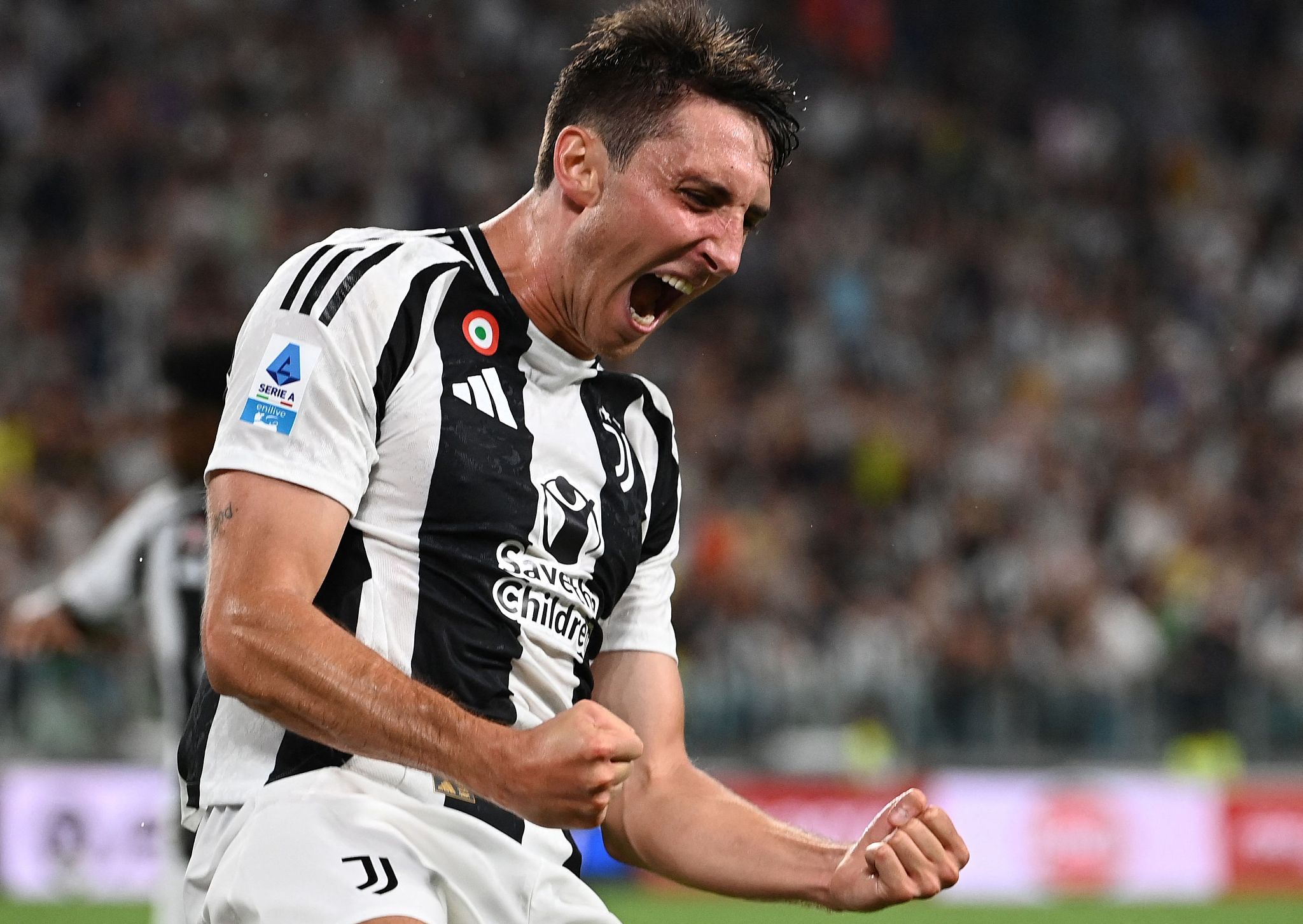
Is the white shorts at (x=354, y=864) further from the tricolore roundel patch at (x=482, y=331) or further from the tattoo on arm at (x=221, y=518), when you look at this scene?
the tricolore roundel patch at (x=482, y=331)

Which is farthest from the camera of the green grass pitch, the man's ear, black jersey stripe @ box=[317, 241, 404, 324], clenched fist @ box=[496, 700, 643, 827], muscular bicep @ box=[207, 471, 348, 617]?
the green grass pitch

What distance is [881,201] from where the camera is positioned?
16.2 meters

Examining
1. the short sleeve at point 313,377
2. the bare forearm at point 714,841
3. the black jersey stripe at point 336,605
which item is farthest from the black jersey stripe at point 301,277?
the bare forearm at point 714,841

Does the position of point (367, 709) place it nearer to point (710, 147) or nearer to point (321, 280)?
point (321, 280)

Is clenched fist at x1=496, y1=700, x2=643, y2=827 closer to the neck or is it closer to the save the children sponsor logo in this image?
the save the children sponsor logo

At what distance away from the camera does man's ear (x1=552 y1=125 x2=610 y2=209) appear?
3111 mm

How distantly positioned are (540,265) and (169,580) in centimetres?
289

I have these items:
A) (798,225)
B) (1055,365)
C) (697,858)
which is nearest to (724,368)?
(798,225)

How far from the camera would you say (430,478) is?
2834mm

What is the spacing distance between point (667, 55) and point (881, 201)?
43.9 ft

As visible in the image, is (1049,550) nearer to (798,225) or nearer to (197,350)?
(798,225)

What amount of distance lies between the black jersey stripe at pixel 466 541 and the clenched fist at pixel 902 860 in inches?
A: 25.9

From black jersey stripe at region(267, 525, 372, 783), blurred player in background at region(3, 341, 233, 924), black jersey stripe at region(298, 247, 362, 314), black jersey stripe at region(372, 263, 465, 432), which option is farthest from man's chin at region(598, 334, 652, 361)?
blurred player in background at region(3, 341, 233, 924)

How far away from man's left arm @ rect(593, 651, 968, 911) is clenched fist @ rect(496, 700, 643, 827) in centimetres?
70
